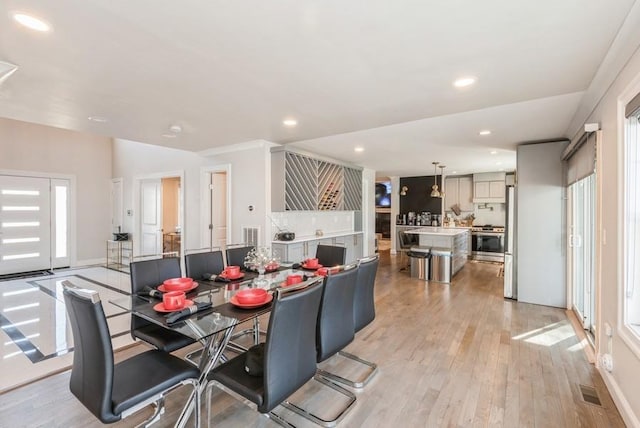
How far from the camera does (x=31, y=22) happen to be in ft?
5.78

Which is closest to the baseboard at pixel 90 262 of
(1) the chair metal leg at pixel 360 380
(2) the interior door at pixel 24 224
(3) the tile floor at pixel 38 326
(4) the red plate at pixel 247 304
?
(2) the interior door at pixel 24 224

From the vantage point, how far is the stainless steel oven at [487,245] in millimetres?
7965

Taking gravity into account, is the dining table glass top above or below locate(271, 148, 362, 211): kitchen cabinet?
below

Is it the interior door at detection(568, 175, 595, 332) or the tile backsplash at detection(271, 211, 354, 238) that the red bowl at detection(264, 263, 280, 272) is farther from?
the interior door at detection(568, 175, 595, 332)

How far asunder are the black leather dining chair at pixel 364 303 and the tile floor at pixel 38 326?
2362 millimetres

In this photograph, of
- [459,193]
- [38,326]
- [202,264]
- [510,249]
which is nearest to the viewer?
[202,264]

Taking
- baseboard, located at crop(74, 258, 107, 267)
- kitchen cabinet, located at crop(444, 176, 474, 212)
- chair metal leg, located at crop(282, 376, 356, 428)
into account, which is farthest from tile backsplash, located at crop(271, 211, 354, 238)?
baseboard, located at crop(74, 258, 107, 267)

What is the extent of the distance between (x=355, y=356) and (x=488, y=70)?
8.87ft

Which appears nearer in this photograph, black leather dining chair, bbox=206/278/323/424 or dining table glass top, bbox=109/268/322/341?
black leather dining chair, bbox=206/278/323/424

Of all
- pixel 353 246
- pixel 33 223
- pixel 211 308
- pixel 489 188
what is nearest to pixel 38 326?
pixel 211 308

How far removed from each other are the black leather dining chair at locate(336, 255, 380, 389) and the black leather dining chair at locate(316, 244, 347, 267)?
3.41ft

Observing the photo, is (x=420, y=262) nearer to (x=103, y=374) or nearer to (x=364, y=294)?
(x=364, y=294)

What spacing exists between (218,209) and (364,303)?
4.19 m

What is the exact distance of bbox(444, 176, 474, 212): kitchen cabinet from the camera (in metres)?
8.77
